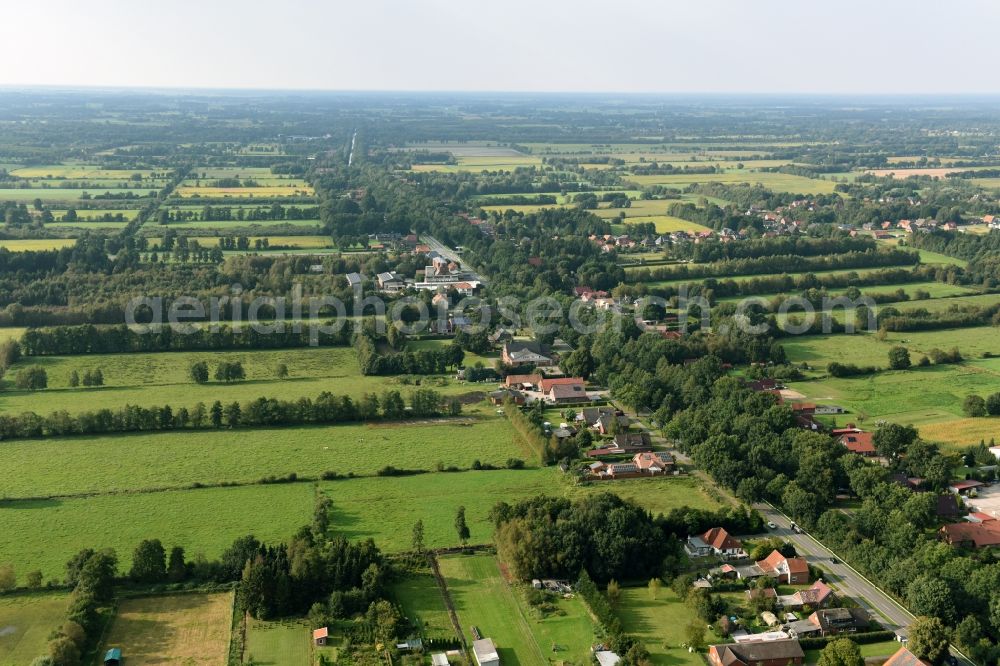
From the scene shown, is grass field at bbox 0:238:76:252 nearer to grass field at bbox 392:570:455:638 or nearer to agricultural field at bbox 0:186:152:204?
agricultural field at bbox 0:186:152:204

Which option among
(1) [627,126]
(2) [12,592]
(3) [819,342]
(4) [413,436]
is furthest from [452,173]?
(1) [627,126]

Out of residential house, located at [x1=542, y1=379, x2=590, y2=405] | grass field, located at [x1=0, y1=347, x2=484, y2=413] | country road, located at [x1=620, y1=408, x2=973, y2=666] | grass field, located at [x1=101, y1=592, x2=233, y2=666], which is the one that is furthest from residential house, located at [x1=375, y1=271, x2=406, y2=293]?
grass field, located at [x1=101, y1=592, x2=233, y2=666]

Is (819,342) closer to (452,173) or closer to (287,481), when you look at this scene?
(287,481)

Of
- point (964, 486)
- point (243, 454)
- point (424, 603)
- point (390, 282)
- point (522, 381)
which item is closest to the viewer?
point (424, 603)

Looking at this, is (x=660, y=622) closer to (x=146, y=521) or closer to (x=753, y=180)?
(x=146, y=521)

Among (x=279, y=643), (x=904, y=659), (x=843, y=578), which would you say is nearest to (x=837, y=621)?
(x=904, y=659)
